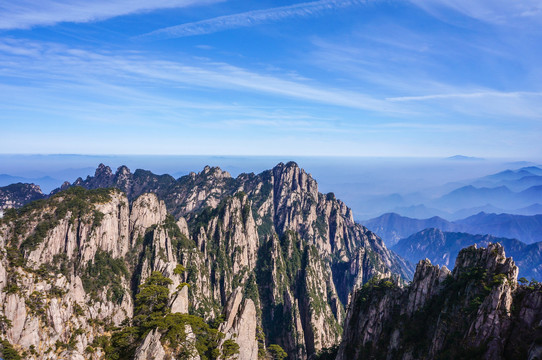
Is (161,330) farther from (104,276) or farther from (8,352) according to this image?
(104,276)

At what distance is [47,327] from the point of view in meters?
64.2

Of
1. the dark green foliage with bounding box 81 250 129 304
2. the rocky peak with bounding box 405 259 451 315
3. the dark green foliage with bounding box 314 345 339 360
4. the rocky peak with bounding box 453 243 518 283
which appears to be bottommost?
the dark green foliage with bounding box 314 345 339 360

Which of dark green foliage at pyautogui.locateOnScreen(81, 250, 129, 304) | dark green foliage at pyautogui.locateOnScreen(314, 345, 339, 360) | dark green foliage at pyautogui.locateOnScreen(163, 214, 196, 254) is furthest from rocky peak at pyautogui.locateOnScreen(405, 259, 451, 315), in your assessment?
dark green foliage at pyautogui.locateOnScreen(163, 214, 196, 254)

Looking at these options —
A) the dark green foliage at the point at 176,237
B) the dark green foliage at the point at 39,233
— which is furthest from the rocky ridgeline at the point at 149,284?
the dark green foliage at the point at 176,237

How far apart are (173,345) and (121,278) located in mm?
65874

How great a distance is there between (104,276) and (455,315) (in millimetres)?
89379

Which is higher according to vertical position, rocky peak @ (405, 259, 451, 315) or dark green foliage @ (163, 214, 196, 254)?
rocky peak @ (405, 259, 451, 315)

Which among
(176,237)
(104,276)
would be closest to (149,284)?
(104,276)

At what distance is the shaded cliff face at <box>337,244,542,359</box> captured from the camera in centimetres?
3744

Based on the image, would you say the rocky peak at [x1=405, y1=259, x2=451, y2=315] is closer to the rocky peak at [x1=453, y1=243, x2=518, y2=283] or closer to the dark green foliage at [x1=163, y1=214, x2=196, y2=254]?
the rocky peak at [x1=453, y1=243, x2=518, y2=283]

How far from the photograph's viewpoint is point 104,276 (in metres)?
92.2

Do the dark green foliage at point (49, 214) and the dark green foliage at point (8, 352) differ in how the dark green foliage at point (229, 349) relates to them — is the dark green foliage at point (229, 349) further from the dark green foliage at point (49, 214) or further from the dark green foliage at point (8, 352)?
the dark green foliage at point (49, 214)

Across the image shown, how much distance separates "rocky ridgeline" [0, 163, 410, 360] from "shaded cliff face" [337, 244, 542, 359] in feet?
41.8

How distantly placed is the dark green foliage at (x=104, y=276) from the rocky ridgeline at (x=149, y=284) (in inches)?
14.9
